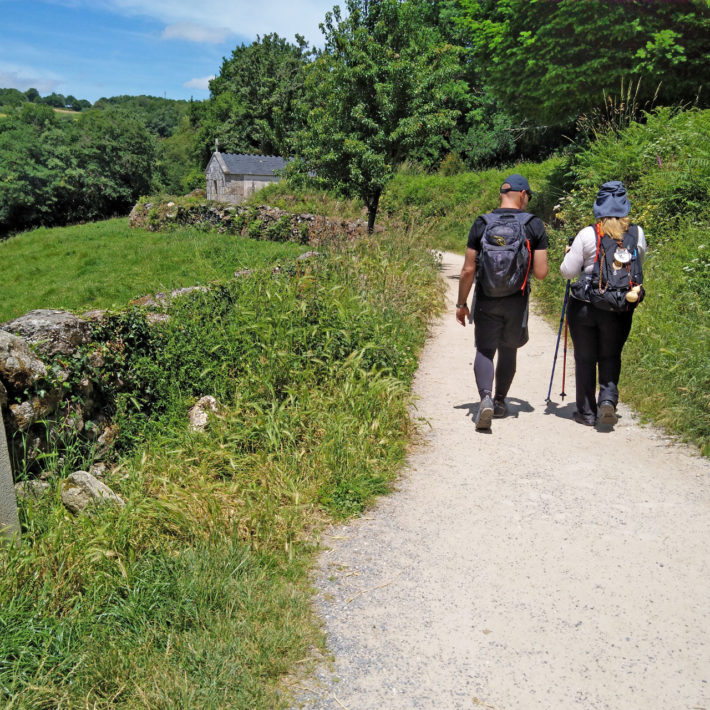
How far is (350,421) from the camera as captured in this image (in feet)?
15.2

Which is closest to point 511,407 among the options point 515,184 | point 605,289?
point 605,289

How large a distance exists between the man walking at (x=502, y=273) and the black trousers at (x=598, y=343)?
0.47 metres

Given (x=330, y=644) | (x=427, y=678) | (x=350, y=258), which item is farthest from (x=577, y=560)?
(x=350, y=258)

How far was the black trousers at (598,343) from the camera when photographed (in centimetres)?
487

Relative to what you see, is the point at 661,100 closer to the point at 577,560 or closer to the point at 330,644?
the point at 577,560

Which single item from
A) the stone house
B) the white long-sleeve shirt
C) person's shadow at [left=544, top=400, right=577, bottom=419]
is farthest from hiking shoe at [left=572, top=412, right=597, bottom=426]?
the stone house

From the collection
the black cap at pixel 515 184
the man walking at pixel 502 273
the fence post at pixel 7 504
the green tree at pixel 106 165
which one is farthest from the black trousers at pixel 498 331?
the green tree at pixel 106 165

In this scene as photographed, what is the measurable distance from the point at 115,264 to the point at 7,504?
Answer: 48.7 ft

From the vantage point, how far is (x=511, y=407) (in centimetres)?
573

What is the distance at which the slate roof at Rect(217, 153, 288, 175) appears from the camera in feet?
144

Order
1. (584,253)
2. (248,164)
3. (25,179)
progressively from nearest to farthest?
(584,253) → (248,164) → (25,179)

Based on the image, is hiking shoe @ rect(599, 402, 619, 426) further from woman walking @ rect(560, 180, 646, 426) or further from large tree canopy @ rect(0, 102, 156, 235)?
large tree canopy @ rect(0, 102, 156, 235)

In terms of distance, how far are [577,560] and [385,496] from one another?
1301 millimetres

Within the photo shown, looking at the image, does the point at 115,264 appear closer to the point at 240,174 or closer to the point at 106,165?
the point at 240,174
